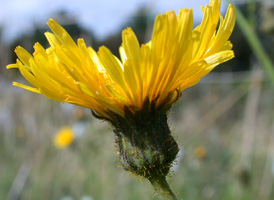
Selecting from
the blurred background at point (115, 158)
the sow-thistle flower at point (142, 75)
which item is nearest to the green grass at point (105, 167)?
the blurred background at point (115, 158)

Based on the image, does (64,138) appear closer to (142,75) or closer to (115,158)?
(115,158)

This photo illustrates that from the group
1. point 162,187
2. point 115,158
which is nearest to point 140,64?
point 162,187

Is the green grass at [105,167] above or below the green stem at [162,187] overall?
below

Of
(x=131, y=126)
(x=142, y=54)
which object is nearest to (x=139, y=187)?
(x=131, y=126)

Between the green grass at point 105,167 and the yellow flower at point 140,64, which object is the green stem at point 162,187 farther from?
the green grass at point 105,167

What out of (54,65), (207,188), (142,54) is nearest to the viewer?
(142,54)

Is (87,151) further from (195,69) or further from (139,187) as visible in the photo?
(195,69)

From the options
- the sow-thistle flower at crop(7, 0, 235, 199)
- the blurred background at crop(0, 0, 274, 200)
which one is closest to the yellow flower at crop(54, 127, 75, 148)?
the blurred background at crop(0, 0, 274, 200)
